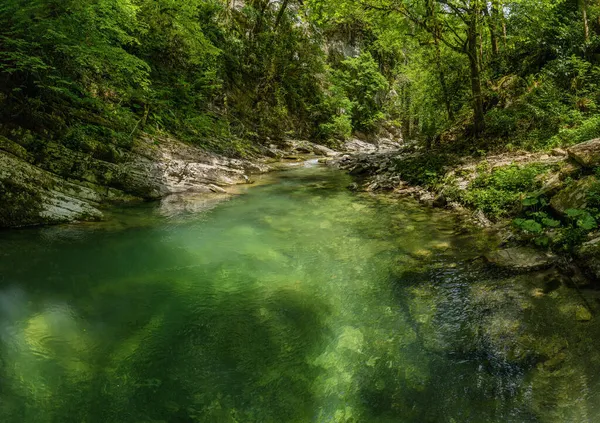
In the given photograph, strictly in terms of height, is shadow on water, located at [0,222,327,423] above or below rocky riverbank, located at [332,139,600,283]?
below

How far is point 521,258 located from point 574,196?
1.50 meters

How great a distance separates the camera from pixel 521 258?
16.6 feet

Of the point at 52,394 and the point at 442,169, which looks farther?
the point at 442,169

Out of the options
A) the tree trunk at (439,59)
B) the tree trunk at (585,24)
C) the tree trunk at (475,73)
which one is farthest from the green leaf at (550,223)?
the tree trunk at (585,24)

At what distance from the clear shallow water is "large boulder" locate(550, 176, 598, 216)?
→ 4.28ft

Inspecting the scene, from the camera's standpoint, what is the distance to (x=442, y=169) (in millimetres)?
11281

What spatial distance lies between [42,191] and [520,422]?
887cm

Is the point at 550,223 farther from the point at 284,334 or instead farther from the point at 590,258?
the point at 284,334

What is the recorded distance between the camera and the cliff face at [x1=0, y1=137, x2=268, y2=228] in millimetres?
7008

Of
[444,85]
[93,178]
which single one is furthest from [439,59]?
[93,178]

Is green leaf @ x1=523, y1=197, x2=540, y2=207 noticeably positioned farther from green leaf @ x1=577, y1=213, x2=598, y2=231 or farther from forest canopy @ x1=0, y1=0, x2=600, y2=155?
forest canopy @ x1=0, y1=0, x2=600, y2=155

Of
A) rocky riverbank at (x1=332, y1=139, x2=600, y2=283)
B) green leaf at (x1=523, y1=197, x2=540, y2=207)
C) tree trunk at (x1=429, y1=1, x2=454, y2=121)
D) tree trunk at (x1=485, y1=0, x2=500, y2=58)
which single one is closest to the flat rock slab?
rocky riverbank at (x1=332, y1=139, x2=600, y2=283)

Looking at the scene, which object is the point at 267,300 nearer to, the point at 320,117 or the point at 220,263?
the point at 220,263

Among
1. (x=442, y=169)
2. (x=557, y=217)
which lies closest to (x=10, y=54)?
(x=557, y=217)
